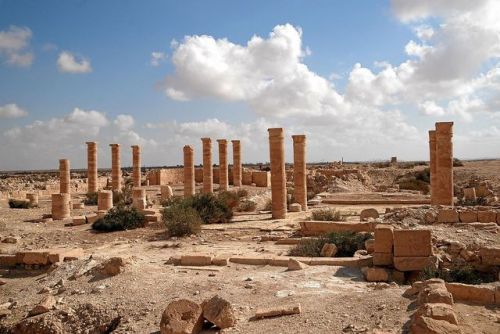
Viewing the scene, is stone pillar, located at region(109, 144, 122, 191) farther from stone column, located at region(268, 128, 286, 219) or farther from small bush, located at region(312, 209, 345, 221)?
small bush, located at region(312, 209, 345, 221)

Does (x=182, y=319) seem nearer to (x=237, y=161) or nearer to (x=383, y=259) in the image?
(x=383, y=259)

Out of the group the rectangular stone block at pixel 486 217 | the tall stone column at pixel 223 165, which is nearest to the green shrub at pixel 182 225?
the rectangular stone block at pixel 486 217

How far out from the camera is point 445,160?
16.9 m

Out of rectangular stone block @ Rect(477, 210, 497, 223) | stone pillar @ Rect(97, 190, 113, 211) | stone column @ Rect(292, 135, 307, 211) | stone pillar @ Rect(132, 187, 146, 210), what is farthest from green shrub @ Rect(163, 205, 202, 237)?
rectangular stone block @ Rect(477, 210, 497, 223)

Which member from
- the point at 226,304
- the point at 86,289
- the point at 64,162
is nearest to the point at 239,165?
the point at 64,162

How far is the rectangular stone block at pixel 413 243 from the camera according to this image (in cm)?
931

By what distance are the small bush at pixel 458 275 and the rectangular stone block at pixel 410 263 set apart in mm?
260

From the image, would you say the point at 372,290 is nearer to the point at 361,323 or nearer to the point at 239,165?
the point at 361,323

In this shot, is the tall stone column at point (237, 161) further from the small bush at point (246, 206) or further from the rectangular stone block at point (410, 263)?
the rectangular stone block at point (410, 263)

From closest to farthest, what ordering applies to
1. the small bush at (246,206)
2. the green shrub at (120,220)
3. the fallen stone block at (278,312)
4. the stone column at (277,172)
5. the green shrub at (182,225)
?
the fallen stone block at (278,312)
the green shrub at (182,225)
the green shrub at (120,220)
the stone column at (277,172)
the small bush at (246,206)

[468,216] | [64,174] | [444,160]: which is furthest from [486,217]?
[64,174]

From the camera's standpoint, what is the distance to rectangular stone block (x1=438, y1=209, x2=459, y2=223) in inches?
516

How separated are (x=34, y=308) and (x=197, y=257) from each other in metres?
3.70

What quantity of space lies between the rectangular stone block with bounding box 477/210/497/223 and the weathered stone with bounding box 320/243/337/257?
16.2 feet
